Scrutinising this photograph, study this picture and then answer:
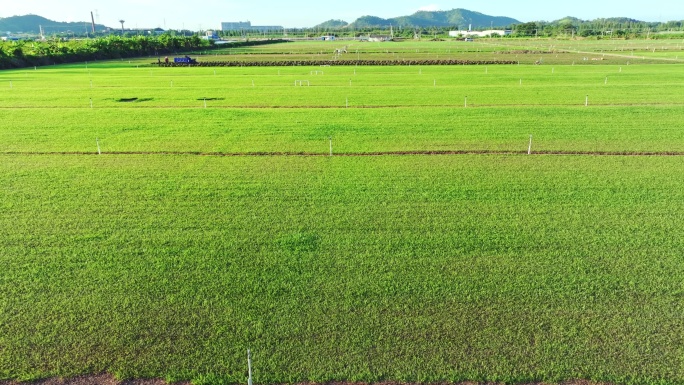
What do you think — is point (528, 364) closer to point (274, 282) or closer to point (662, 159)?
point (274, 282)

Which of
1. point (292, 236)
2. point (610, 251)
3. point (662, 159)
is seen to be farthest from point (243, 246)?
point (662, 159)

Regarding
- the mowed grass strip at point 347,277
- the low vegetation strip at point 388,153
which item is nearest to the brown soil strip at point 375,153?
the low vegetation strip at point 388,153

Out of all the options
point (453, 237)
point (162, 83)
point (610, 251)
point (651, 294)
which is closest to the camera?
point (651, 294)

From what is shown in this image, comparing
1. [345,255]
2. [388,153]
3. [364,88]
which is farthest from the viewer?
[364,88]

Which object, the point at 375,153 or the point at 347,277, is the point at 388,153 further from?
the point at 347,277

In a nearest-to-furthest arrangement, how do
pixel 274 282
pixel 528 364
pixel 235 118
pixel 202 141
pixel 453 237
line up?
pixel 528 364
pixel 274 282
pixel 453 237
pixel 202 141
pixel 235 118

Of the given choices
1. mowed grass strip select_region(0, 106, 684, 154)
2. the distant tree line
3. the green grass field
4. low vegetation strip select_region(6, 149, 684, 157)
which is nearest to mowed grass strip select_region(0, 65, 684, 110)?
mowed grass strip select_region(0, 106, 684, 154)

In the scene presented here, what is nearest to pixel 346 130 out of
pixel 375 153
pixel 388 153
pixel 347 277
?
pixel 375 153
